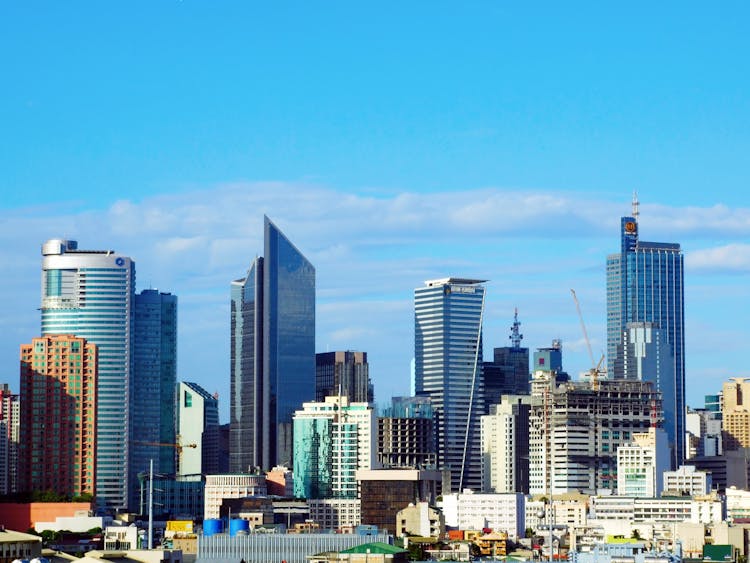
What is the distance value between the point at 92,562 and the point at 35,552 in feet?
42.5

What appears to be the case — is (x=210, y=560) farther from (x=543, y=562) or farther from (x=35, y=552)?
(x=35, y=552)

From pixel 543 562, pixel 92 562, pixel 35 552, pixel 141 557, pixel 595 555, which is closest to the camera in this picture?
pixel 92 562

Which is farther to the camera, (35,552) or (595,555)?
(595,555)

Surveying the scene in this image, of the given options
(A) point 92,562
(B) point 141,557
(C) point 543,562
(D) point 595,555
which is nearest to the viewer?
(A) point 92,562

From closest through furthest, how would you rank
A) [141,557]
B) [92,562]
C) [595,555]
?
1. [92,562]
2. [141,557]
3. [595,555]

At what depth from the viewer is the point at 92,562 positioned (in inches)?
4899

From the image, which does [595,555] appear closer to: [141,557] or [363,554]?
[363,554]

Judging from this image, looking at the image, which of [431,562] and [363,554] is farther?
[431,562]

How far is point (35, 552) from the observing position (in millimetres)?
136125

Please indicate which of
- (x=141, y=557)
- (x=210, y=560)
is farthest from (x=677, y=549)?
(x=141, y=557)

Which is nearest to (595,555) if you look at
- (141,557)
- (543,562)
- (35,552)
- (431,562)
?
(543,562)

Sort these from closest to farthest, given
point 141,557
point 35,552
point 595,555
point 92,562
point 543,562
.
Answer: point 92,562 < point 35,552 < point 141,557 < point 595,555 < point 543,562

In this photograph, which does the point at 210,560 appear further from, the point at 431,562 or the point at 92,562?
the point at 92,562

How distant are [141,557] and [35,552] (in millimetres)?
18318
